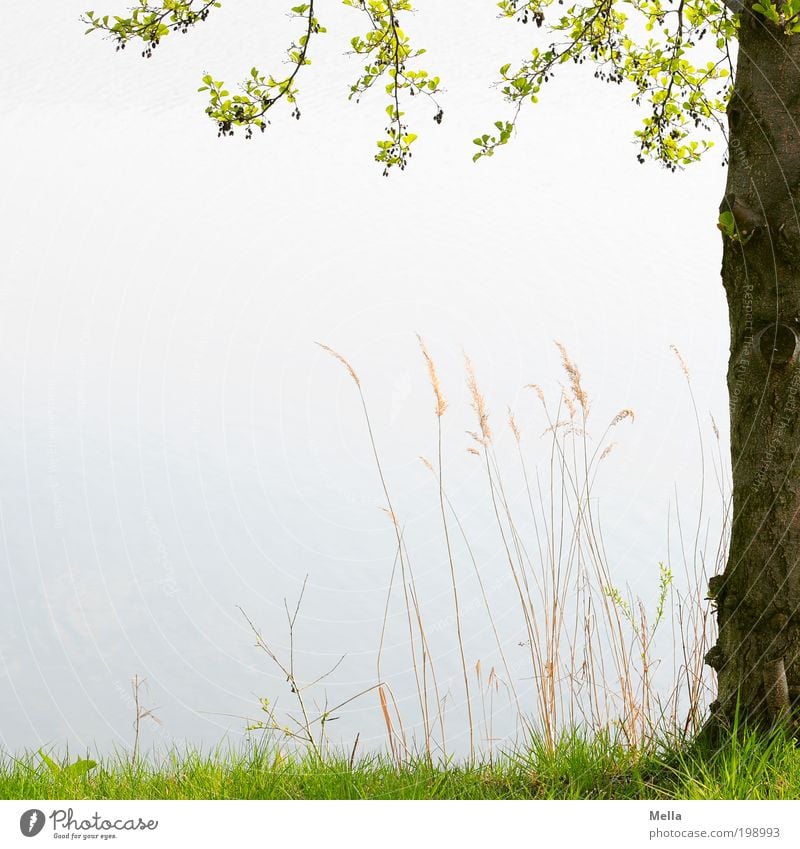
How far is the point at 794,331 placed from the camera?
1695 millimetres

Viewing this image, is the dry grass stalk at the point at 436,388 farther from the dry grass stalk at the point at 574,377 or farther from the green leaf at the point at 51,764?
the green leaf at the point at 51,764

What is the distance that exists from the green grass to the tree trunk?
0.11 metres

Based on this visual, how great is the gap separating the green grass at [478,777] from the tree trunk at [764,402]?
11cm

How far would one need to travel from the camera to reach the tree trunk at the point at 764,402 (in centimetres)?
168

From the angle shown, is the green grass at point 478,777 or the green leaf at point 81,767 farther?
the green leaf at point 81,767

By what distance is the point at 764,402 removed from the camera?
173 centimetres

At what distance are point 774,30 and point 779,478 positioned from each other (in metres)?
1.01

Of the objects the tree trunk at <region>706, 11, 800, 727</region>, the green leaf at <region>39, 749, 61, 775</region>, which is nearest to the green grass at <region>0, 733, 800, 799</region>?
the green leaf at <region>39, 749, 61, 775</region>

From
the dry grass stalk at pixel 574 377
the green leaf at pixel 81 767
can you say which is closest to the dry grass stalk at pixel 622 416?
the dry grass stalk at pixel 574 377

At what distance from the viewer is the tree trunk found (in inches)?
66.1

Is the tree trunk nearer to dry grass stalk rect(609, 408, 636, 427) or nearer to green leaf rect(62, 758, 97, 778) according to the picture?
dry grass stalk rect(609, 408, 636, 427)

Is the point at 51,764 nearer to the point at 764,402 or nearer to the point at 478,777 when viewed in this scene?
the point at 478,777

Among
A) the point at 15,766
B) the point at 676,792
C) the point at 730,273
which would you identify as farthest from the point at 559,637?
A: the point at 15,766

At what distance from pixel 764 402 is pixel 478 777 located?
104cm
